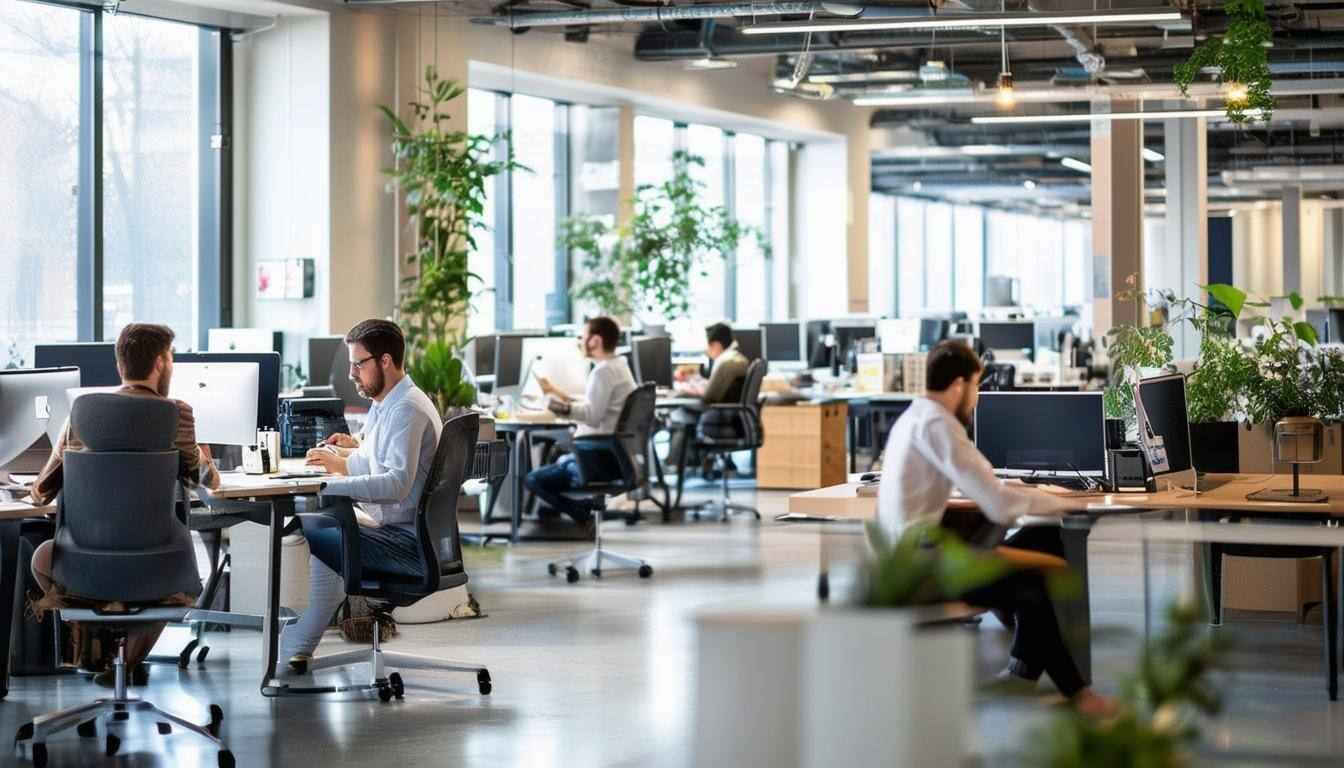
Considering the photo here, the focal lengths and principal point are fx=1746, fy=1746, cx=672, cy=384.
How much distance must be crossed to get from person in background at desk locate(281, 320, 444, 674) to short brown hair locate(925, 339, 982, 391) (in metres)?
1.90

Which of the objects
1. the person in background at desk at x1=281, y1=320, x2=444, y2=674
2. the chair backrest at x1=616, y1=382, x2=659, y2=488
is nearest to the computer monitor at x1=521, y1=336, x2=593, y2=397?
the chair backrest at x1=616, y1=382, x2=659, y2=488

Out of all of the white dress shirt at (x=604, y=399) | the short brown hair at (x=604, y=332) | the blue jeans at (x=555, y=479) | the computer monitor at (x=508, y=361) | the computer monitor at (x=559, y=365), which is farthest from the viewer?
the computer monitor at (x=508, y=361)

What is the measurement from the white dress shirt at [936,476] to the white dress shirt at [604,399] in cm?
481

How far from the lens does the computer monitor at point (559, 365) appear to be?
441 inches

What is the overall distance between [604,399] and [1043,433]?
151 inches

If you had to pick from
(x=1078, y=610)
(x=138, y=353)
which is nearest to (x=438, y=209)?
(x=138, y=353)

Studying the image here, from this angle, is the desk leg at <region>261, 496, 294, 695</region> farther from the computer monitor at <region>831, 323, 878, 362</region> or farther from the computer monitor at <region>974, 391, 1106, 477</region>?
the computer monitor at <region>831, 323, 878, 362</region>

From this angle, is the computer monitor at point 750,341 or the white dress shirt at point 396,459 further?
A: the computer monitor at point 750,341

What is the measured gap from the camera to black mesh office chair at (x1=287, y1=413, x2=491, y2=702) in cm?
605

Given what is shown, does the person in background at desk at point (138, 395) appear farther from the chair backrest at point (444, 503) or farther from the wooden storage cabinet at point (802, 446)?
the wooden storage cabinet at point (802, 446)

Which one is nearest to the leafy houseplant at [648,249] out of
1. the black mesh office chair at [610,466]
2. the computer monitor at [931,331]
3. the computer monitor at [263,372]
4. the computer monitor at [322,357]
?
the computer monitor at [931,331]

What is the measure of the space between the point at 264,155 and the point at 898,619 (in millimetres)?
10759

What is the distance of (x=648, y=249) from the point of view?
16016mm

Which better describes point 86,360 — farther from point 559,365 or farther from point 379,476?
point 559,365
